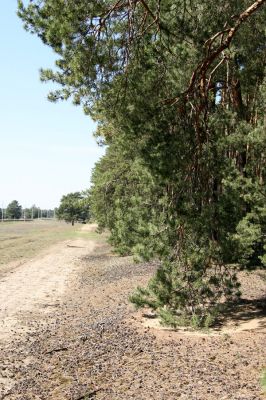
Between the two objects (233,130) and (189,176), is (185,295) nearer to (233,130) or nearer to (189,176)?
(189,176)

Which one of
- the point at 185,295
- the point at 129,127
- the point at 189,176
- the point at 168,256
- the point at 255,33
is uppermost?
the point at 255,33

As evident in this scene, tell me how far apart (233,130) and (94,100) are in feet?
13.2

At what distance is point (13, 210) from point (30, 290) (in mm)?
174548

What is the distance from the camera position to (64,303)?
1565 centimetres

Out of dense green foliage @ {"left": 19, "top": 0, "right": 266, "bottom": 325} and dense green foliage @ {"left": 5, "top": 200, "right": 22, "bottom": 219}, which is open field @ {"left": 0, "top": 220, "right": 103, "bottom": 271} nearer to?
dense green foliage @ {"left": 19, "top": 0, "right": 266, "bottom": 325}

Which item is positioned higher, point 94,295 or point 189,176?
point 189,176

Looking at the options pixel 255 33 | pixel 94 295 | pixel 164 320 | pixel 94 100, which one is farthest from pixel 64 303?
pixel 255 33

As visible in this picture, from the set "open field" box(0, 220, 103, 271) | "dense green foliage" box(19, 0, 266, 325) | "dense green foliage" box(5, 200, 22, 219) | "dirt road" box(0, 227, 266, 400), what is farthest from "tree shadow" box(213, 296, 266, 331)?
"dense green foliage" box(5, 200, 22, 219)

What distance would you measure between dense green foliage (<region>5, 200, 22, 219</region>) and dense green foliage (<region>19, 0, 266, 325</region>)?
181 metres

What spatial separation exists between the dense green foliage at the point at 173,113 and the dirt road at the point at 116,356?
864 millimetres

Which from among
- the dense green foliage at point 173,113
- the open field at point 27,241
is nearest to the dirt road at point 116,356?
the dense green foliage at point 173,113

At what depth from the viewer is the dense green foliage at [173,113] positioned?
775 centimetres

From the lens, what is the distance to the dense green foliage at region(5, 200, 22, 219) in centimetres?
18500

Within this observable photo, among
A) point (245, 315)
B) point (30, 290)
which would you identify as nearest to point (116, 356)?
point (245, 315)
